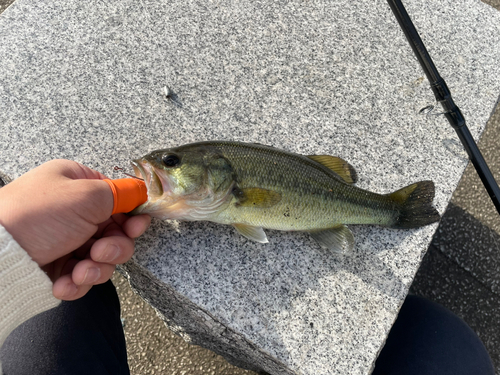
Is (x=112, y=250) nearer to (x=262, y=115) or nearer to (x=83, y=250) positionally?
(x=83, y=250)

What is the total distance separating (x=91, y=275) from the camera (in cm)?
183

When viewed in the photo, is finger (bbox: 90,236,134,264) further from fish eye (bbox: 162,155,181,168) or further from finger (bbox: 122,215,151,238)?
fish eye (bbox: 162,155,181,168)

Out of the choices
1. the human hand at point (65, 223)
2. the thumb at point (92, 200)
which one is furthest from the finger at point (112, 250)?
the thumb at point (92, 200)

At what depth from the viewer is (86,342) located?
84.2 inches

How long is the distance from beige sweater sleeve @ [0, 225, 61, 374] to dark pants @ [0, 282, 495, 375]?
1.09 ft

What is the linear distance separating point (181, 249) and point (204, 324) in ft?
1.53

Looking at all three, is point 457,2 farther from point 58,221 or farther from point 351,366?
point 58,221

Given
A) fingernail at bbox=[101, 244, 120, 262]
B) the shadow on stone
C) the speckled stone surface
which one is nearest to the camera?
fingernail at bbox=[101, 244, 120, 262]

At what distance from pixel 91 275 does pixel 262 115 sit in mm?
1454

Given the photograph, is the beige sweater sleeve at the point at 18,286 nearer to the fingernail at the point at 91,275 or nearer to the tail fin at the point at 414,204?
the fingernail at the point at 91,275

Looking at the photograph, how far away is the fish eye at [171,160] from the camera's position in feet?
6.19

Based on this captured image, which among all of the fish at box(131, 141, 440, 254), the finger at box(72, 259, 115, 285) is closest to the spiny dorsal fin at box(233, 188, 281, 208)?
the fish at box(131, 141, 440, 254)

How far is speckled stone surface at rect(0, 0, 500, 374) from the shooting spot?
2.08 m

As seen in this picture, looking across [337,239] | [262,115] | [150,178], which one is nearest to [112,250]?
[150,178]
